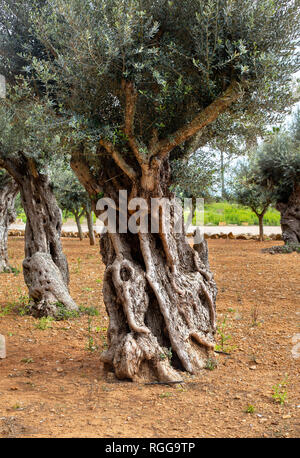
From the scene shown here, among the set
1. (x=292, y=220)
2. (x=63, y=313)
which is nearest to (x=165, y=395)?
(x=63, y=313)

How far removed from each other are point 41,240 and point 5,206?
5.10m

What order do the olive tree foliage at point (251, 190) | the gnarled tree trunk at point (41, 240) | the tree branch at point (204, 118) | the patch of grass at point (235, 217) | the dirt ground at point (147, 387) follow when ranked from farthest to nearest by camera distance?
the patch of grass at point (235, 217) < the olive tree foliage at point (251, 190) < the gnarled tree trunk at point (41, 240) < the tree branch at point (204, 118) < the dirt ground at point (147, 387)

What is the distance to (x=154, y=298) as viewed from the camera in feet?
19.1

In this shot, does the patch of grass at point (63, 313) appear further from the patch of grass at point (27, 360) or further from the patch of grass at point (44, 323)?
the patch of grass at point (27, 360)

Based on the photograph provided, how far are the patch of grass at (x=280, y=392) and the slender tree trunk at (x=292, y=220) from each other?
13.4 meters

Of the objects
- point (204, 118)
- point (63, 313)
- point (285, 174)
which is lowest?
point (63, 313)

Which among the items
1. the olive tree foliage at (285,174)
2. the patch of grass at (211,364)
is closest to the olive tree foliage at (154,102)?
the patch of grass at (211,364)

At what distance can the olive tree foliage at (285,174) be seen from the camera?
682 inches

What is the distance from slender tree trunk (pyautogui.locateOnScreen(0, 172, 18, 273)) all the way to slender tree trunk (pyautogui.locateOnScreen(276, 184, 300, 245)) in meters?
10.9

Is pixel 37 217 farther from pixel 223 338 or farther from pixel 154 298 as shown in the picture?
pixel 223 338

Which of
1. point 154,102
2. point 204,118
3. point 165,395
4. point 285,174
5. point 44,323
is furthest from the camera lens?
point 285,174

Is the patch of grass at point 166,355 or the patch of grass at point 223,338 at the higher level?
the patch of grass at point 166,355

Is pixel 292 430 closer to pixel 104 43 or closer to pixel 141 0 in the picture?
pixel 104 43

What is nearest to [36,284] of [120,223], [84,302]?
[84,302]
